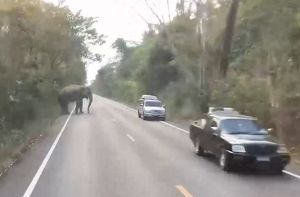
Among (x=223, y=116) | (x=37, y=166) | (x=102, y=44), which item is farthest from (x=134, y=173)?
(x=102, y=44)

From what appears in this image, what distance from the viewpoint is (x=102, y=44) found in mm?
Result: 68625

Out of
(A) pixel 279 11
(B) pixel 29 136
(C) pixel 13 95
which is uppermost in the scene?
(A) pixel 279 11

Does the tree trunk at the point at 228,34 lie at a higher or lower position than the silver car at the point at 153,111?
higher

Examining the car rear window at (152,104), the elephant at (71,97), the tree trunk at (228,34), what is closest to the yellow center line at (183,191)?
the tree trunk at (228,34)

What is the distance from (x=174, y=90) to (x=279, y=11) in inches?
1122

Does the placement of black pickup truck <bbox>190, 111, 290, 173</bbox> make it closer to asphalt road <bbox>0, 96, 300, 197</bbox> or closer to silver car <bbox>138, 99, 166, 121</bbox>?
asphalt road <bbox>0, 96, 300, 197</bbox>

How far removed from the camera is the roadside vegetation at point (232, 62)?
927 inches

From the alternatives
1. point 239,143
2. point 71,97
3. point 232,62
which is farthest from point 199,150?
point 71,97

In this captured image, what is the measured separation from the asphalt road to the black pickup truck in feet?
1.21

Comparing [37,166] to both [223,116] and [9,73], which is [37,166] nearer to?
[223,116]

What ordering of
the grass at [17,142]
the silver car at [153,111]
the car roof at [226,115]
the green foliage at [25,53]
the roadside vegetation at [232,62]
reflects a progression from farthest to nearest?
1. the silver car at [153,111]
2. the green foliage at [25,53]
3. the roadside vegetation at [232,62]
4. the car roof at [226,115]
5. the grass at [17,142]

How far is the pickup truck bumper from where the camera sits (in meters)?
14.9

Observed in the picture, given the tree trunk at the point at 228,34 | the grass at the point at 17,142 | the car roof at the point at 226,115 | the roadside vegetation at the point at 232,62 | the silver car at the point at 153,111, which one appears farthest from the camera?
the silver car at the point at 153,111

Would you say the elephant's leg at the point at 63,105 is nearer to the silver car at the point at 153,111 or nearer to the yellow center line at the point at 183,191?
the silver car at the point at 153,111
